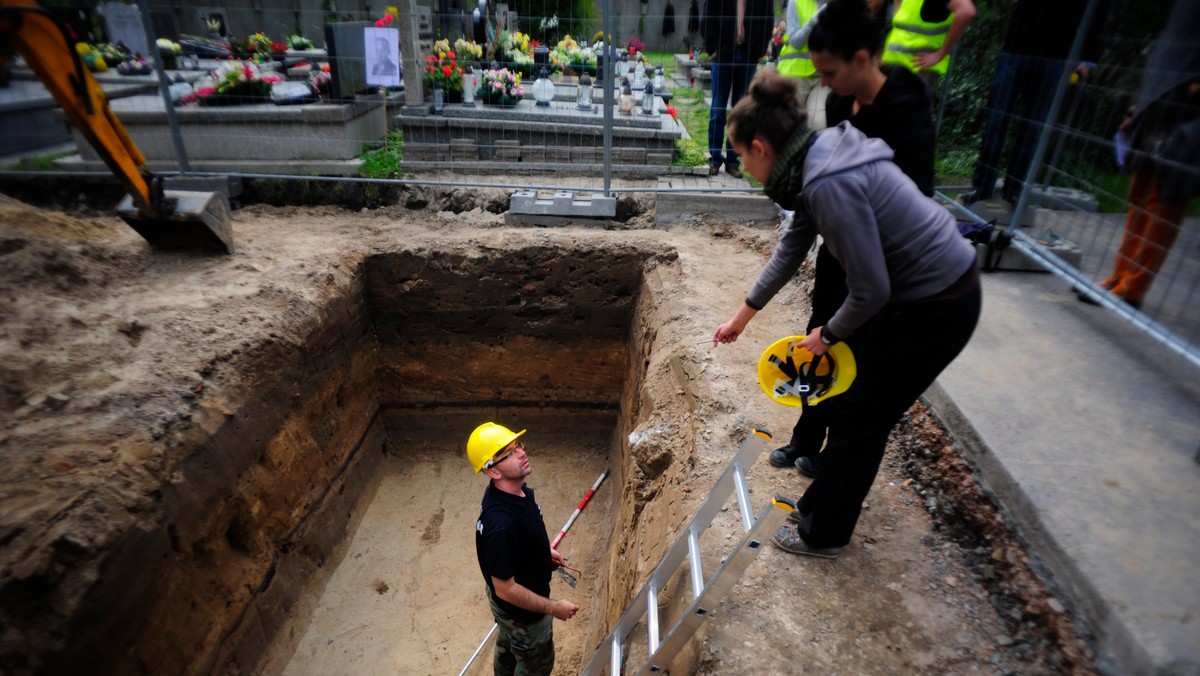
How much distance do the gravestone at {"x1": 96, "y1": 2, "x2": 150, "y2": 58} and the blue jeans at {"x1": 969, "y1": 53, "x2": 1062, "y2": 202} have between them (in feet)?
37.4

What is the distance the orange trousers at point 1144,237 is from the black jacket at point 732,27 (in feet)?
12.2

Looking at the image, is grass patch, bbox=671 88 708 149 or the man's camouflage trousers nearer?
the man's camouflage trousers

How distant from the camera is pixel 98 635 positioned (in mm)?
2867

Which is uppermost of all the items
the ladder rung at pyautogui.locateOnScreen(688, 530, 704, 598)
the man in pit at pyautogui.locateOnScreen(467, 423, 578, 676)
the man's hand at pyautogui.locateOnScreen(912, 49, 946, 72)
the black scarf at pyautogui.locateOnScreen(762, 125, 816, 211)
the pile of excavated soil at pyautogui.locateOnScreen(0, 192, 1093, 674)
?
the man's hand at pyautogui.locateOnScreen(912, 49, 946, 72)

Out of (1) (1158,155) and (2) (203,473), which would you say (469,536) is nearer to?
(2) (203,473)

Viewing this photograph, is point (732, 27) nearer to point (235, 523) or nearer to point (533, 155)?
point (533, 155)

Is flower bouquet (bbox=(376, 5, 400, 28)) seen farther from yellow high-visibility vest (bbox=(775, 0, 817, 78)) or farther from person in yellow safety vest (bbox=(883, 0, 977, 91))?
person in yellow safety vest (bbox=(883, 0, 977, 91))

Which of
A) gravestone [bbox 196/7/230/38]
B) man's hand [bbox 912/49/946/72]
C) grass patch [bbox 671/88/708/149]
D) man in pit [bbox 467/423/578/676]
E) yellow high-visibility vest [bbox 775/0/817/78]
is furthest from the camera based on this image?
gravestone [bbox 196/7/230/38]

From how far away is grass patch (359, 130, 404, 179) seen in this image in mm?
6836

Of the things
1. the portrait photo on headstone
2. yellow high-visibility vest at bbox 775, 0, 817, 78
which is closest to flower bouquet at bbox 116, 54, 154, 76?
the portrait photo on headstone

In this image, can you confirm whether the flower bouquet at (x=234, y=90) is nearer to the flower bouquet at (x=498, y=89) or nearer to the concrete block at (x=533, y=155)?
the flower bouquet at (x=498, y=89)

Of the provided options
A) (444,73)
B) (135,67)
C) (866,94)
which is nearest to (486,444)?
(866,94)

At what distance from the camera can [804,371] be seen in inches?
96.9

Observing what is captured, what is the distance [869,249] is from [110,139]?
18.1 ft
